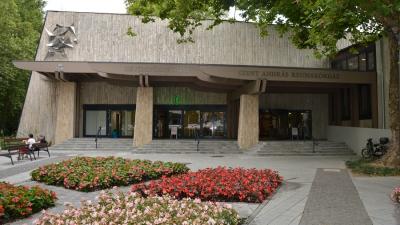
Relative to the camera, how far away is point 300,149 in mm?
24062

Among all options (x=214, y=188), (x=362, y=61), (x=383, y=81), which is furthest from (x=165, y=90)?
(x=214, y=188)

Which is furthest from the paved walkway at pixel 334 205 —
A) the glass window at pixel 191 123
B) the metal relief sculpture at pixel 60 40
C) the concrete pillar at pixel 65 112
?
the metal relief sculpture at pixel 60 40

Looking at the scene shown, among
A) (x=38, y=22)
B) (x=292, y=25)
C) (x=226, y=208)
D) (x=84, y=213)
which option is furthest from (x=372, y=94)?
(x=38, y=22)

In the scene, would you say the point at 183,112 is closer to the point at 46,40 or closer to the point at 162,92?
the point at 162,92

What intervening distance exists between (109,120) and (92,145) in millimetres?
4754

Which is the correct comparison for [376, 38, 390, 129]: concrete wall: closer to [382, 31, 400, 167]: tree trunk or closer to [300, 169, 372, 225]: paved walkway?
[382, 31, 400, 167]: tree trunk

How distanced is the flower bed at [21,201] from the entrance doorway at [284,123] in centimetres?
2409

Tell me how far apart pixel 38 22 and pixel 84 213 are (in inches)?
1698

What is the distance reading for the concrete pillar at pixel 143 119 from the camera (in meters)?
27.0

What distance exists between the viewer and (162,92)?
31.5m

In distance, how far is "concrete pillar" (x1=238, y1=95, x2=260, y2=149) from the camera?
25.0 m

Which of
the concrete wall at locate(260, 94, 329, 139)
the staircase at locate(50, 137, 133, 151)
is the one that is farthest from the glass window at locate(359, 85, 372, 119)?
the staircase at locate(50, 137, 133, 151)

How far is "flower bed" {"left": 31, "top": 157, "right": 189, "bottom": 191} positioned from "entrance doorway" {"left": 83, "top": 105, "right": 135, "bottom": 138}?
18561 millimetres

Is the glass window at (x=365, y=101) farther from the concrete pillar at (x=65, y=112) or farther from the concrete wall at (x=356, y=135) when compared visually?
the concrete pillar at (x=65, y=112)
